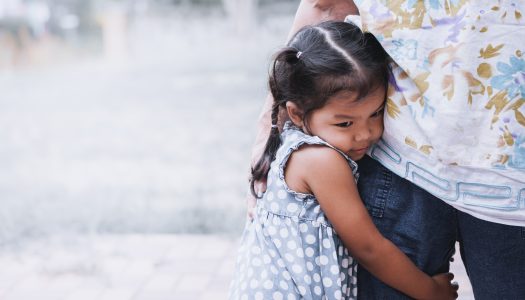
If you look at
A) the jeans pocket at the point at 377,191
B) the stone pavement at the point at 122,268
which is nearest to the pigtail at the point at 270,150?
the jeans pocket at the point at 377,191

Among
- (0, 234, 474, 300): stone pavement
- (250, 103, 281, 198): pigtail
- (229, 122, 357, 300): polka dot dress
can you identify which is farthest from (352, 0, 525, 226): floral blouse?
(0, 234, 474, 300): stone pavement

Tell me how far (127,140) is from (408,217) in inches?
190

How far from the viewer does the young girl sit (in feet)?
4.41

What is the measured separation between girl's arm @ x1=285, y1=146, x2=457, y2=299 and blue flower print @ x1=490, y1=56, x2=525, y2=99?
35 cm

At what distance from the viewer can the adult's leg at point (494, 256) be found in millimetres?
1252

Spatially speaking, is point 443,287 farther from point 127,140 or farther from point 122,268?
point 127,140

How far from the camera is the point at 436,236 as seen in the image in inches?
53.9

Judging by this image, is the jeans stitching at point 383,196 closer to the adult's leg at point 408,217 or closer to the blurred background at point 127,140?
the adult's leg at point 408,217

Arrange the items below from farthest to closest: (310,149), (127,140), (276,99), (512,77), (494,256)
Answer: (127,140) < (276,99) < (310,149) < (494,256) < (512,77)

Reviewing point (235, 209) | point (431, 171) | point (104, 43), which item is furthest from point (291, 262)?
point (104, 43)

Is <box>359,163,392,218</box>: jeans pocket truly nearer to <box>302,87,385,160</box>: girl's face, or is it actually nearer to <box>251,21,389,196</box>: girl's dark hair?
<box>302,87,385,160</box>: girl's face

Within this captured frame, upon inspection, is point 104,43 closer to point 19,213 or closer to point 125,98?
point 125,98

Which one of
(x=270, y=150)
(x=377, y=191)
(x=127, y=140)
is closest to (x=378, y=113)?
(x=377, y=191)

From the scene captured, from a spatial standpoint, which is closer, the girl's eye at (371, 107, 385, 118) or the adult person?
the adult person
